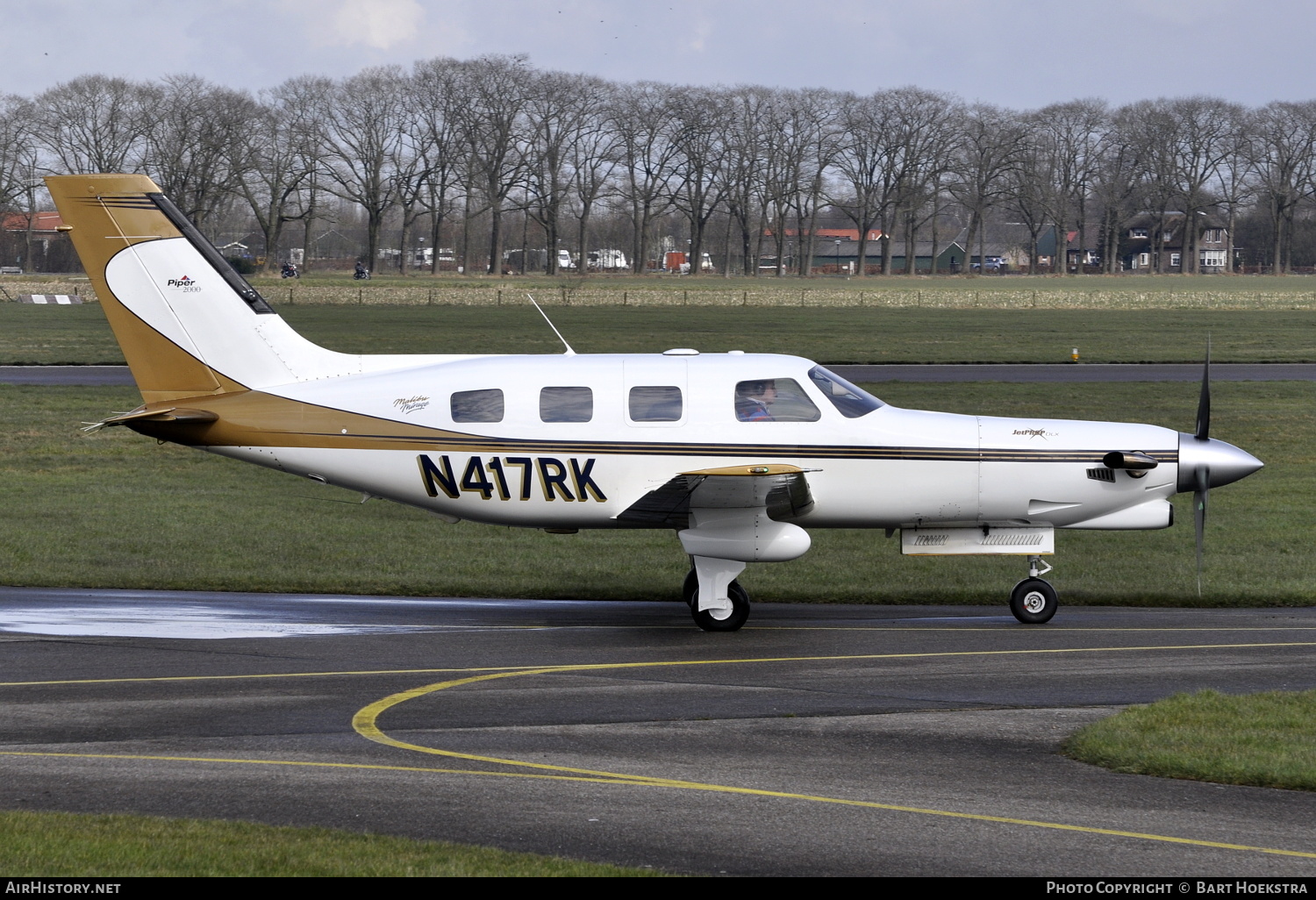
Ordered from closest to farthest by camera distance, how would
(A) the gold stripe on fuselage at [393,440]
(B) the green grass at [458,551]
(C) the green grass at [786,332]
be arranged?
1. (A) the gold stripe on fuselage at [393,440]
2. (B) the green grass at [458,551]
3. (C) the green grass at [786,332]

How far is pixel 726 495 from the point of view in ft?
39.7

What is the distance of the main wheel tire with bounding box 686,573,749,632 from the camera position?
12.5 metres

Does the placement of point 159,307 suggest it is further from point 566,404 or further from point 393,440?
point 566,404

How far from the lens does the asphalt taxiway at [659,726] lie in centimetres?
697

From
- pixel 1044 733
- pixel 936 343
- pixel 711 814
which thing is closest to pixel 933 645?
pixel 1044 733

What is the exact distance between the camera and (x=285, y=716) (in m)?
9.39

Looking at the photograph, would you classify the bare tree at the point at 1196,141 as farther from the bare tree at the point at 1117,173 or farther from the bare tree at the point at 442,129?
the bare tree at the point at 442,129

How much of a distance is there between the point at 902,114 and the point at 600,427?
129 m

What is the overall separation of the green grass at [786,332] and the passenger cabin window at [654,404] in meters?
A: 27.6

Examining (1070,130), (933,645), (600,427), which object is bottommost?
(933,645)

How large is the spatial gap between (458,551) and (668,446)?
17.6ft

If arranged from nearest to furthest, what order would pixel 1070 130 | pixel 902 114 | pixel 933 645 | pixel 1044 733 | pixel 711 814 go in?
pixel 711 814
pixel 1044 733
pixel 933 645
pixel 902 114
pixel 1070 130

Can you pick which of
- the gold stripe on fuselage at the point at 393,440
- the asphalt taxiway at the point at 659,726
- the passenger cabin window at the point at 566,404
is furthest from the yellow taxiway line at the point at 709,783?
the passenger cabin window at the point at 566,404
